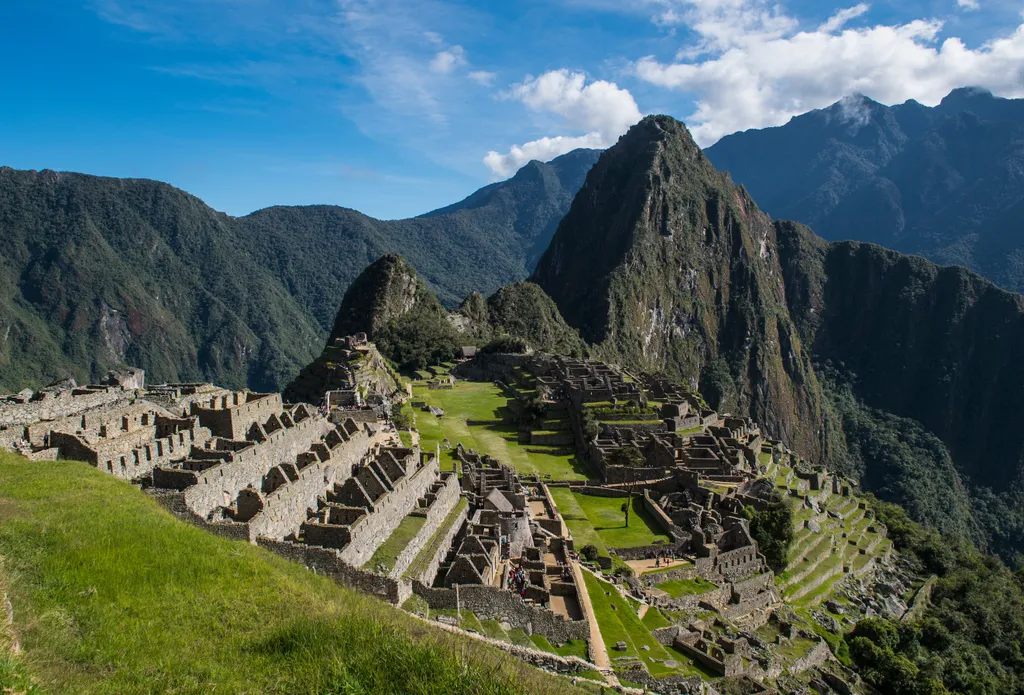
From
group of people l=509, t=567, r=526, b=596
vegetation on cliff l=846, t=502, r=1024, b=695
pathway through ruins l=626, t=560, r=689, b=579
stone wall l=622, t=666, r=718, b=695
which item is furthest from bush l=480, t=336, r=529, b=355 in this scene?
stone wall l=622, t=666, r=718, b=695

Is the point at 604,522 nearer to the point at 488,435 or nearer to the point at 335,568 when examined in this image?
the point at 488,435

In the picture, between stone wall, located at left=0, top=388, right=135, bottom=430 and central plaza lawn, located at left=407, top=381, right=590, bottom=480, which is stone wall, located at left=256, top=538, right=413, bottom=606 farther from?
central plaza lawn, located at left=407, top=381, right=590, bottom=480

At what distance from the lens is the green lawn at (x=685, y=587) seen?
97.3 feet

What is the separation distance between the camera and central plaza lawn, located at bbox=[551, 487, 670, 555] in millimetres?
32125

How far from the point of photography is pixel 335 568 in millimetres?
17078

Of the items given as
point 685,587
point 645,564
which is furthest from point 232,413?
point 685,587

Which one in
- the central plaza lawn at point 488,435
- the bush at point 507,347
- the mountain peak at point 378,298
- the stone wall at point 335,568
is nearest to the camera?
the stone wall at point 335,568

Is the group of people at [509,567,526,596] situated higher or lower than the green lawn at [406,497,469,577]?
lower

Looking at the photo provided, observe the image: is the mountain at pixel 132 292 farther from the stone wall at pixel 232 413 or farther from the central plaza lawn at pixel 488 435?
the stone wall at pixel 232 413

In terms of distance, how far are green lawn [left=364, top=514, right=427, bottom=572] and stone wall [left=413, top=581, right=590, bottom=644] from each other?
104cm

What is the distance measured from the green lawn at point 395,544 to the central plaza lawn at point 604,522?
10.3m

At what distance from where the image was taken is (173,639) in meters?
9.16

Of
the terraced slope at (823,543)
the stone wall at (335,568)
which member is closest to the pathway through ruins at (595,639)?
the stone wall at (335,568)

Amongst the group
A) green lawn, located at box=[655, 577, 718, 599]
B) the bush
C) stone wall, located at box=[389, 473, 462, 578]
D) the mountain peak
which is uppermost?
the mountain peak
